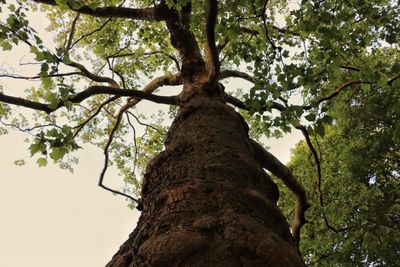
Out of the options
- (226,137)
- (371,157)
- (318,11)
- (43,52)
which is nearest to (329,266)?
(371,157)

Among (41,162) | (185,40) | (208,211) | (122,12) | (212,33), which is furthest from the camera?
(122,12)

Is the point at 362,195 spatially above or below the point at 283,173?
above

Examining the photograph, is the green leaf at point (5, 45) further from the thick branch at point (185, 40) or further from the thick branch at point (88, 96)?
the thick branch at point (185, 40)

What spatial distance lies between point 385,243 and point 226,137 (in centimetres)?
722

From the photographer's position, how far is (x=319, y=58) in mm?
5066

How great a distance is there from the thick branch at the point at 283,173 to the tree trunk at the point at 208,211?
1.33 m

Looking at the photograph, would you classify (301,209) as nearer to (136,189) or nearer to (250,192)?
(250,192)

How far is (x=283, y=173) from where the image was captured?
5.48 meters

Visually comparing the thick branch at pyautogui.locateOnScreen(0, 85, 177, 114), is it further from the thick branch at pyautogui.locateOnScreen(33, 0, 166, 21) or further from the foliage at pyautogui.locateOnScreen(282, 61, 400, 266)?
the foliage at pyautogui.locateOnScreen(282, 61, 400, 266)

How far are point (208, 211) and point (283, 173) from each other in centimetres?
349

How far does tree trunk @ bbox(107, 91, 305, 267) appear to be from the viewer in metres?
1.85

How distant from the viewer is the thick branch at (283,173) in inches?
194

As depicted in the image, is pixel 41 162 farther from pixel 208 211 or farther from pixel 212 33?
pixel 208 211

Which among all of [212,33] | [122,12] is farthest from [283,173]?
[122,12]
